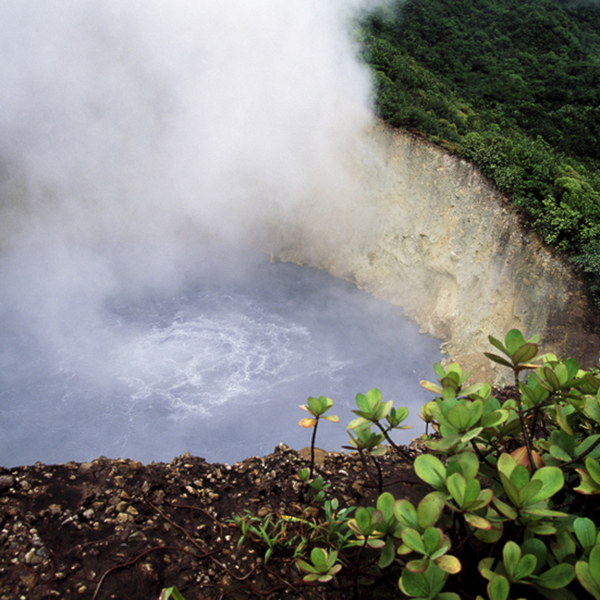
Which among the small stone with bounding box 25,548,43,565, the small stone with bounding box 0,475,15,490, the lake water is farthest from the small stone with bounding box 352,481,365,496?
the lake water

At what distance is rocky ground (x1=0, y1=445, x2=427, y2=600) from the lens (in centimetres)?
264

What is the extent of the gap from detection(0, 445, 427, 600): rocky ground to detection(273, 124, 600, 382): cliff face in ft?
29.5

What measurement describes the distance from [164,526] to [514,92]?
2407 cm

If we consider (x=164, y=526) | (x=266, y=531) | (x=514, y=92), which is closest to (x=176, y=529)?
(x=164, y=526)

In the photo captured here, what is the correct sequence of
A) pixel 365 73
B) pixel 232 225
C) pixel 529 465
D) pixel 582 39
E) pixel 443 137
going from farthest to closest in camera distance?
pixel 582 39, pixel 232 225, pixel 365 73, pixel 443 137, pixel 529 465

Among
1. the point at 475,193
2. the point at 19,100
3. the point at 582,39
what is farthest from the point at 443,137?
the point at 582,39

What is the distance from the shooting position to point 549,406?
2281 millimetres

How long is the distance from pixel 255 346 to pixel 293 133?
8.86m

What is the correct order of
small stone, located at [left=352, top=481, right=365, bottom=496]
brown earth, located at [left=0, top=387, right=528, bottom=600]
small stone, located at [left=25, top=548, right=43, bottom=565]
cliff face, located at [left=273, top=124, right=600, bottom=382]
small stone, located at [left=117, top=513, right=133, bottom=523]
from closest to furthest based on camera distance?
brown earth, located at [left=0, top=387, right=528, bottom=600]
small stone, located at [left=25, top=548, right=43, bottom=565]
small stone, located at [left=117, top=513, right=133, bottom=523]
small stone, located at [left=352, top=481, right=365, bottom=496]
cliff face, located at [left=273, top=124, right=600, bottom=382]

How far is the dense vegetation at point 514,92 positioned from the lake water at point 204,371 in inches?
218

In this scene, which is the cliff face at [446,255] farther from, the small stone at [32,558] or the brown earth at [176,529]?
the small stone at [32,558]

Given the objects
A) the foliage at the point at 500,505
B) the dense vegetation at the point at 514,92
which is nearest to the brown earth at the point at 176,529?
the foliage at the point at 500,505

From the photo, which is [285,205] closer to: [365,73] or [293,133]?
[293,133]

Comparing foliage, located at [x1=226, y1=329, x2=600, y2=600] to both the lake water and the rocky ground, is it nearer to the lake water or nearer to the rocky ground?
the rocky ground
